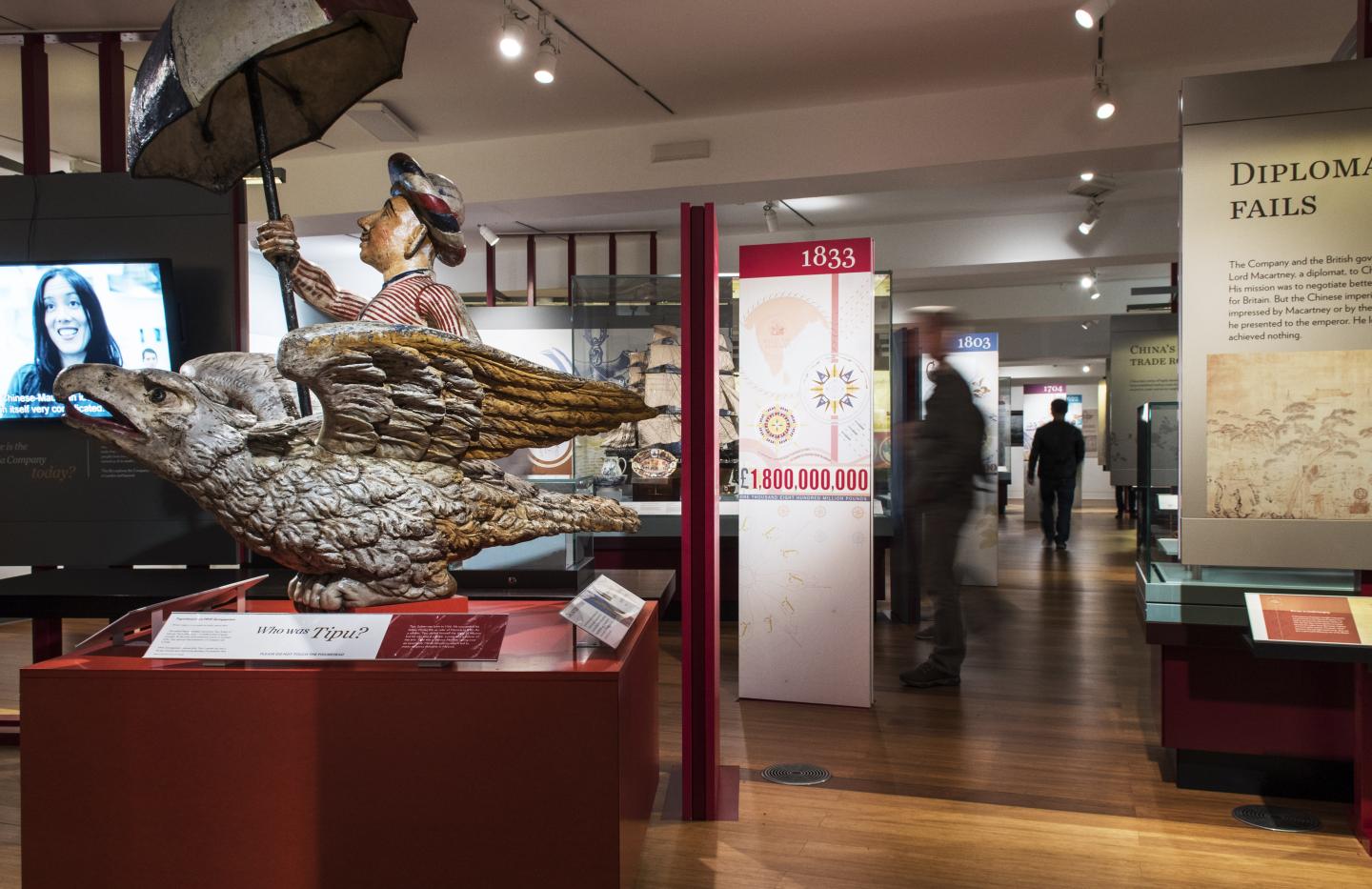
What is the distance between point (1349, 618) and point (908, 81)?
151 inches

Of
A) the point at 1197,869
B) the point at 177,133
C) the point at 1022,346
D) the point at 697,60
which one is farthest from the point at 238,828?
the point at 1022,346

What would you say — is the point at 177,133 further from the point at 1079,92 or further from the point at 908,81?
the point at 1079,92

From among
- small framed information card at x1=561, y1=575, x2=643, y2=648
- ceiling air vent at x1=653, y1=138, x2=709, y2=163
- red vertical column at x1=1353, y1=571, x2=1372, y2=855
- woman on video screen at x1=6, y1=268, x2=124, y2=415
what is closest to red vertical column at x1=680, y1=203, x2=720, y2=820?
small framed information card at x1=561, y1=575, x2=643, y2=648

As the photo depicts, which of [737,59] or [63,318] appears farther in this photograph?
[737,59]

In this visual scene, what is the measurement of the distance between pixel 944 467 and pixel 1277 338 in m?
1.48

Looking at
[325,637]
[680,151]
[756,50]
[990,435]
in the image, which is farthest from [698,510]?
[990,435]

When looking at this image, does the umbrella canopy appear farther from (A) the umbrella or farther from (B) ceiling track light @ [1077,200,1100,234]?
(B) ceiling track light @ [1077,200,1100,234]

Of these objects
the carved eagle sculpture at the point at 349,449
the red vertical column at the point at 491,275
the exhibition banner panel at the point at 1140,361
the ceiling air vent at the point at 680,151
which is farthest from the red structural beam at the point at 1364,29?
the red vertical column at the point at 491,275

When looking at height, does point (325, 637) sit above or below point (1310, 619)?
above

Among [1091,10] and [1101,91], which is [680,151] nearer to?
[1101,91]

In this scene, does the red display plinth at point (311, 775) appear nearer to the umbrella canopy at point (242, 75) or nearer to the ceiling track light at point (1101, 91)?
the umbrella canopy at point (242, 75)

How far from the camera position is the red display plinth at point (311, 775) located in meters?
1.95

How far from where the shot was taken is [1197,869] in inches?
101

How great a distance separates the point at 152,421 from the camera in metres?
2.07
